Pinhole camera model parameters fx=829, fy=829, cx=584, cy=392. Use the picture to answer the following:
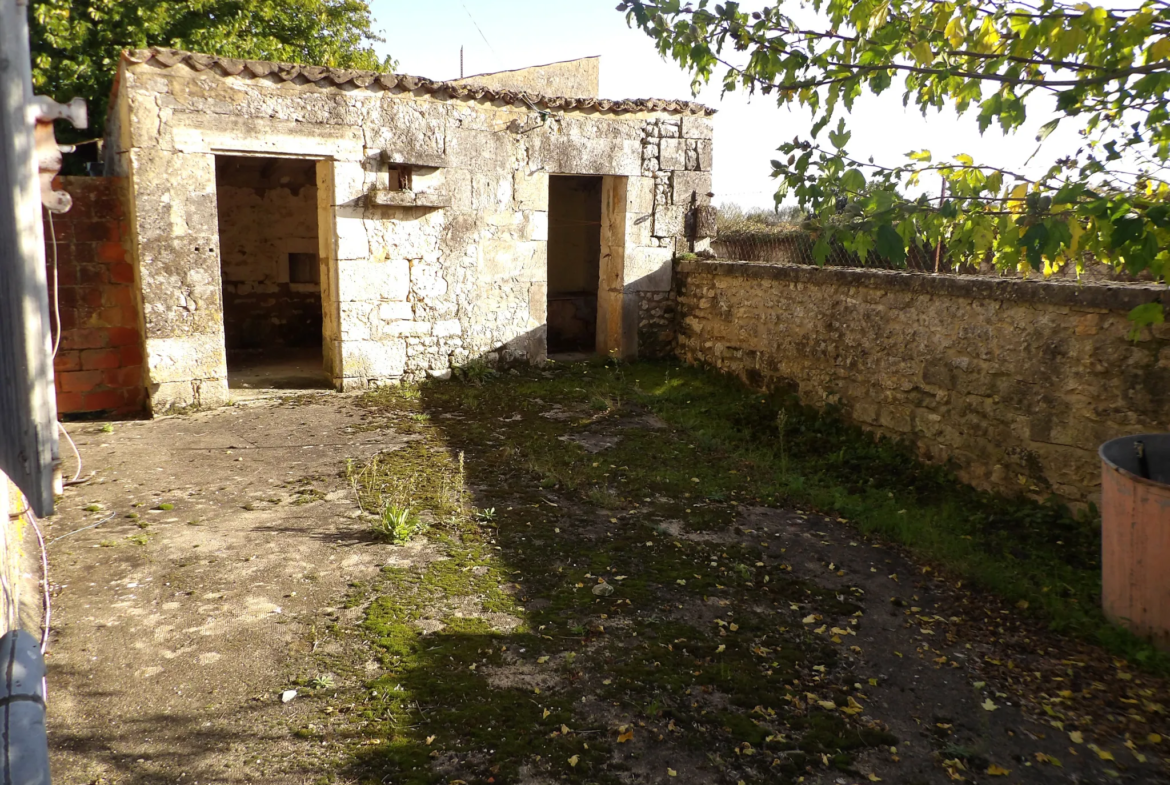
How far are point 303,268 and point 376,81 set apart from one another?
174 inches

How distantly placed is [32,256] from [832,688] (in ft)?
10.1

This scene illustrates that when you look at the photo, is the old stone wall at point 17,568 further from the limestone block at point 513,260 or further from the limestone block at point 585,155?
the limestone block at point 585,155

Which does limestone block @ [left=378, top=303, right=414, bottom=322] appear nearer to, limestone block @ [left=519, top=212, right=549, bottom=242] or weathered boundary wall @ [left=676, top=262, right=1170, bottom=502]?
limestone block @ [left=519, top=212, right=549, bottom=242]

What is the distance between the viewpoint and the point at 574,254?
1256cm

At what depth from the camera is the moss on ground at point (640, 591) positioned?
9.61ft

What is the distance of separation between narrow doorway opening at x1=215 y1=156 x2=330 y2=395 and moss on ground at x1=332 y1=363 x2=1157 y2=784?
5.17m

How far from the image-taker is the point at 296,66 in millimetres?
7719

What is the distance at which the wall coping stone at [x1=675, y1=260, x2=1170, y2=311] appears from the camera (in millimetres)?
4578

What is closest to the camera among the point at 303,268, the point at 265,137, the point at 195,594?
the point at 195,594

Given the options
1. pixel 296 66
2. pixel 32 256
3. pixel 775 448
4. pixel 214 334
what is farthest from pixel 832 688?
pixel 296 66

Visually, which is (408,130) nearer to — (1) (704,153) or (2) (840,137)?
(1) (704,153)

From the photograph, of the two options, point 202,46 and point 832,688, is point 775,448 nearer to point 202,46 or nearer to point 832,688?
point 832,688

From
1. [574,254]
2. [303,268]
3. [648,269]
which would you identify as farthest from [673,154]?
[303,268]

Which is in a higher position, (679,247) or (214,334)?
(679,247)
